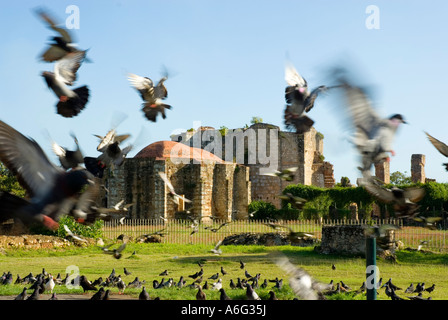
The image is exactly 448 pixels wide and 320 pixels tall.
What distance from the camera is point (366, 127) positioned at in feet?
17.4

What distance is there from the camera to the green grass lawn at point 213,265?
10961mm

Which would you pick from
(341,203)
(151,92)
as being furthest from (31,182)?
(341,203)

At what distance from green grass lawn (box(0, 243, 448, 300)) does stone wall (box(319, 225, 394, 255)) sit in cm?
42

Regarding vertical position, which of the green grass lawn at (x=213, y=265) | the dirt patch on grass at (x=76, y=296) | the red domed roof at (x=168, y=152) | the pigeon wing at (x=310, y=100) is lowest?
the green grass lawn at (x=213, y=265)

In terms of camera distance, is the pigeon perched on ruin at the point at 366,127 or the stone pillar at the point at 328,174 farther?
the stone pillar at the point at 328,174

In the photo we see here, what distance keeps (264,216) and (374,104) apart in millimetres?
35290

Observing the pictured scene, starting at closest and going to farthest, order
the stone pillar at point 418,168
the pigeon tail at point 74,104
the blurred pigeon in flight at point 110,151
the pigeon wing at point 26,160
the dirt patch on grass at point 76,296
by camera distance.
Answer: the pigeon wing at point 26,160 < the pigeon tail at point 74,104 < the blurred pigeon in flight at point 110,151 < the dirt patch on grass at point 76,296 < the stone pillar at point 418,168

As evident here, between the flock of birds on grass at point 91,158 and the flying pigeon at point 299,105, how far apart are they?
11 millimetres

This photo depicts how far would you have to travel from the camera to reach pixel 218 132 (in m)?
50.8

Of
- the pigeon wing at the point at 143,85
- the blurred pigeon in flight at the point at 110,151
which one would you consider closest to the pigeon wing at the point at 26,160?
the blurred pigeon in flight at the point at 110,151

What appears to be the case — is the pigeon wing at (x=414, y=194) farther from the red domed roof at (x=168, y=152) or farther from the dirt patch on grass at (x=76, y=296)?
the red domed roof at (x=168, y=152)

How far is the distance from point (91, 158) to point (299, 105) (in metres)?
2.44

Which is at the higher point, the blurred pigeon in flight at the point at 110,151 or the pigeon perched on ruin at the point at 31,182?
the blurred pigeon in flight at the point at 110,151
